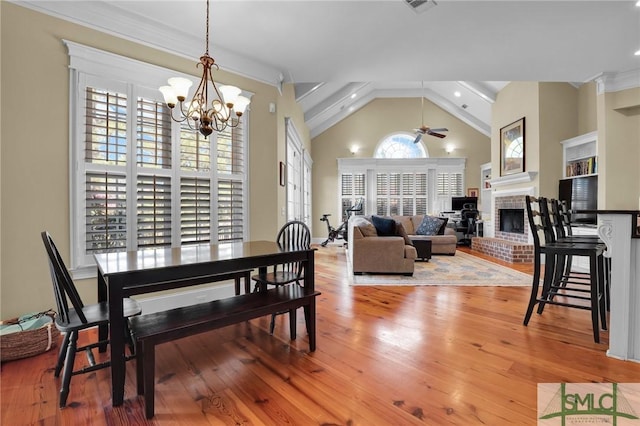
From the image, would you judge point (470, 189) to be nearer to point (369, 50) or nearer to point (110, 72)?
point (369, 50)

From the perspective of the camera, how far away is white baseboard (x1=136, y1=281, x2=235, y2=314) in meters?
2.89

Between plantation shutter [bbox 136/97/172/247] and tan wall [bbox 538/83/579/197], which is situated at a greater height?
tan wall [bbox 538/83/579/197]

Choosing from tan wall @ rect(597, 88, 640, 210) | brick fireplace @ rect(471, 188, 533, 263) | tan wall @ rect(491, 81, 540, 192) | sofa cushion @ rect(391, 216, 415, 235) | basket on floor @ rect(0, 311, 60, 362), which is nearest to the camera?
basket on floor @ rect(0, 311, 60, 362)

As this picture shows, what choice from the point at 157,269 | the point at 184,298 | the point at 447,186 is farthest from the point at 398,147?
the point at 157,269

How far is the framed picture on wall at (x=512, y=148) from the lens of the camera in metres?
6.30

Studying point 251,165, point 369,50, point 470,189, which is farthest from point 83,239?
point 470,189

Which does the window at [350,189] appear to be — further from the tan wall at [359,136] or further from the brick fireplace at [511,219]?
the brick fireplace at [511,219]

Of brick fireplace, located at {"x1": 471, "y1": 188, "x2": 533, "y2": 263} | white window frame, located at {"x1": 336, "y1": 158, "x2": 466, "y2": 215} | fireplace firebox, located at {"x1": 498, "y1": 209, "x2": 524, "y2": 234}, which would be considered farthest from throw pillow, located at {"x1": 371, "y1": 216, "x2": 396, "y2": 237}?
white window frame, located at {"x1": 336, "y1": 158, "x2": 466, "y2": 215}

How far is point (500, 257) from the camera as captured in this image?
602 centimetres

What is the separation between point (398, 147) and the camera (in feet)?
31.9

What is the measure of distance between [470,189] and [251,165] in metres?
7.98

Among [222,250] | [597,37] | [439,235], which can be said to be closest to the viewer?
[222,250]

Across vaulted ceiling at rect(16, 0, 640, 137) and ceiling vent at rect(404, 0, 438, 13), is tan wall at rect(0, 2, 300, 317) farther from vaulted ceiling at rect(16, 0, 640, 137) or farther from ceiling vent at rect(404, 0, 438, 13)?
ceiling vent at rect(404, 0, 438, 13)

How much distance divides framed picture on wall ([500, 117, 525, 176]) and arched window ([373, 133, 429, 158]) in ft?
9.51
